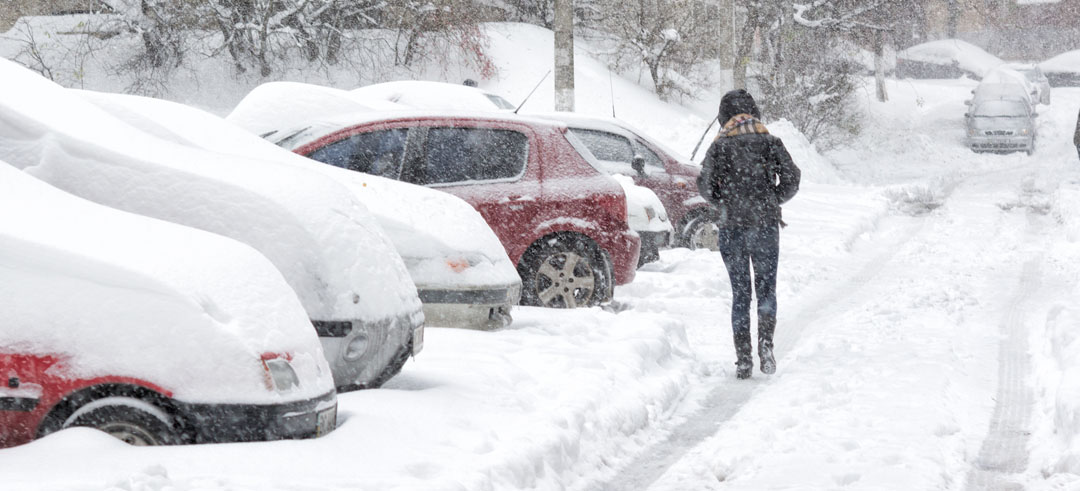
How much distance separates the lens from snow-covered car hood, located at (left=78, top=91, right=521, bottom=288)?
7477 millimetres

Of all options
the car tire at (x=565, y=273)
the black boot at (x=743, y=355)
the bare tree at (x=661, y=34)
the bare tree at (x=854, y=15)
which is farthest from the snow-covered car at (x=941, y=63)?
the black boot at (x=743, y=355)

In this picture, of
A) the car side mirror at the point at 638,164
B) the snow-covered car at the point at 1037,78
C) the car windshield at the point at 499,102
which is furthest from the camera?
the snow-covered car at the point at 1037,78

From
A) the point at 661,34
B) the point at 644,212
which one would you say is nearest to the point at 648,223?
the point at 644,212

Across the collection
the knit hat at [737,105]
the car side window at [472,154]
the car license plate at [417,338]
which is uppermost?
the knit hat at [737,105]

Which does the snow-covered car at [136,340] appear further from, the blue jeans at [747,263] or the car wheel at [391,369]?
the blue jeans at [747,263]

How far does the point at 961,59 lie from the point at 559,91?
35655mm

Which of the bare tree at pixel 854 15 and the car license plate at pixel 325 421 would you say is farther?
the bare tree at pixel 854 15

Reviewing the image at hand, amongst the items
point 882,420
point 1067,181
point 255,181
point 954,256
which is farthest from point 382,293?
point 1067,181

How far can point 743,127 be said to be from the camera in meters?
7.85

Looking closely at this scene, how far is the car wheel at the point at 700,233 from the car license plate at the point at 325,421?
909 centimetres

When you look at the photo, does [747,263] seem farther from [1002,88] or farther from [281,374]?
[1002,88]

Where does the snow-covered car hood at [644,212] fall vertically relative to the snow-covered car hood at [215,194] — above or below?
below

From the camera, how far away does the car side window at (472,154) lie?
9.41 m

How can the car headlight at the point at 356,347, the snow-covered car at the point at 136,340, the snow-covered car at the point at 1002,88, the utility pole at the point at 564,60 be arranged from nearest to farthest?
the snow-covered car at the point at 136,340 < the car headlight at the point at 356,347 < the utility pole at the point at 564,60 < the snow-covered car at the point at 1002,88
